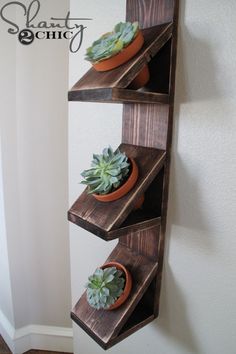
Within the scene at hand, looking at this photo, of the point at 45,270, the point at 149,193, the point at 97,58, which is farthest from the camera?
the point at 45,270

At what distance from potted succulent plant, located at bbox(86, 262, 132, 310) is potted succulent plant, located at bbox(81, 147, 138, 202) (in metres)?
0.19

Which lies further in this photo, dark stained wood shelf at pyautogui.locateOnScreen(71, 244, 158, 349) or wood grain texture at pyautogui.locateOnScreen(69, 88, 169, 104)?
dark stained wood shelf at pyautogui.locateOnScreen(71, 244, 158, 349)

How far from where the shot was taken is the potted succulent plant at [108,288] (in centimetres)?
60

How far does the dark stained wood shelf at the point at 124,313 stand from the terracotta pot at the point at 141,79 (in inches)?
15.7

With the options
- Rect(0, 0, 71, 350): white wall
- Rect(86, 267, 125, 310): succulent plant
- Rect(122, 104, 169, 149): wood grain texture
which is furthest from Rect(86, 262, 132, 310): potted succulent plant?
Rect(0, 0, 71, 350): white wall

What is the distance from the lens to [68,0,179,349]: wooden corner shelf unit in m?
0.51

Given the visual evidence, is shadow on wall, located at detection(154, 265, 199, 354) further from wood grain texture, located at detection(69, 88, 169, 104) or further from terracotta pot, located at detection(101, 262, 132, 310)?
wood grain texture, located at detection(69, 88, 169, 104)

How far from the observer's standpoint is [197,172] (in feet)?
1.88

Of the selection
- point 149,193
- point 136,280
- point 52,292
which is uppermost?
point 149,193

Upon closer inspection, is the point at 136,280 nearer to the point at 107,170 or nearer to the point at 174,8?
the point at 107,170

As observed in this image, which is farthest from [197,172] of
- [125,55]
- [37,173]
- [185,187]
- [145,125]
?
[37,173]

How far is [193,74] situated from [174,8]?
131 millimetres

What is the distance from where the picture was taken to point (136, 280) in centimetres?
65

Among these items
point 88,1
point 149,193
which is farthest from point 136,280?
point 88,1
